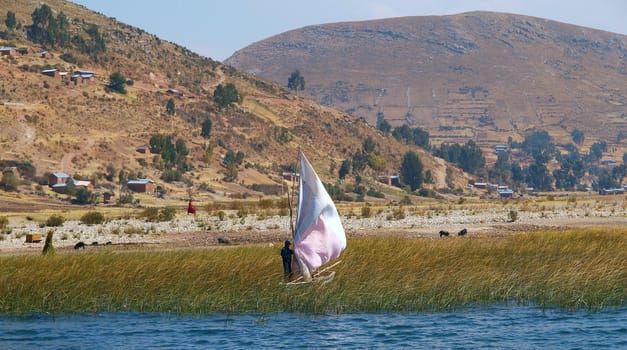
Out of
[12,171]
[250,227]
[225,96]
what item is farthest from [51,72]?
[250,227]

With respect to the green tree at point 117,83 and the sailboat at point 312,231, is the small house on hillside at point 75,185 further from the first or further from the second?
the sailboat at point 312,231

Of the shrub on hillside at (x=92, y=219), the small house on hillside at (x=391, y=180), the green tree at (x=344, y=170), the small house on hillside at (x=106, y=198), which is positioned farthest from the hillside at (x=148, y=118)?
the shrub on hillside at (x=92, y=219)

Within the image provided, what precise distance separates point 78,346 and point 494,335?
1073 cm

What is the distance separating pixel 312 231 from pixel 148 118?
366ft

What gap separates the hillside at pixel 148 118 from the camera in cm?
11875

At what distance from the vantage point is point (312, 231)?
96.7ft

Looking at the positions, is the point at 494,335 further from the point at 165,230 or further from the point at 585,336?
the point at 165,230

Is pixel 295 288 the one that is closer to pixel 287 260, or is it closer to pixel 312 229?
pixel 287 260

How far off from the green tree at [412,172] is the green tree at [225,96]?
28.0 meters

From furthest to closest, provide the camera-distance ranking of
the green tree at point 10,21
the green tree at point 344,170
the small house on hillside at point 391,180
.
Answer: the green tree at point 10,21 < the small house on hillside at point 391,180 < the green tree at point 344,170

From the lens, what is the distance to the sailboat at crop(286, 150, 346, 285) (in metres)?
29.4

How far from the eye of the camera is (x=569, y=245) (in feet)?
122

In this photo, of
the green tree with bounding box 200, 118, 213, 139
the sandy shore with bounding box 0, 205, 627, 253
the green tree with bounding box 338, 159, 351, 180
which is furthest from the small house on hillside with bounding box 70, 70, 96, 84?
the sandy shore with bounding box 0, 205, 627, 253

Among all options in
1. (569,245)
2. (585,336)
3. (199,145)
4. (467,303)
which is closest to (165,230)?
(569,245)
